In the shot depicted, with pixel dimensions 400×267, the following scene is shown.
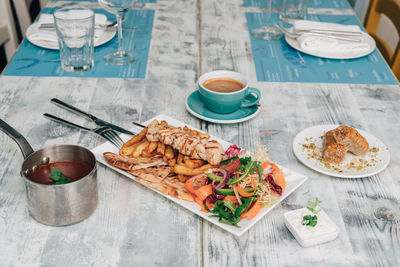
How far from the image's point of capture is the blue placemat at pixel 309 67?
1.71 meters

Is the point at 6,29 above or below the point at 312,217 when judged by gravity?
below

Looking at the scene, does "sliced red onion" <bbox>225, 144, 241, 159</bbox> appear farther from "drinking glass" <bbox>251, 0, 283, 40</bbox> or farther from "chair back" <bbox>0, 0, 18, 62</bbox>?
"chair back" <bbox>0, 0, 18, 62</bbox>

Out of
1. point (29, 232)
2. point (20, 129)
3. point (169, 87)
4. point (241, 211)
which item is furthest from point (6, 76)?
point (241, 211)

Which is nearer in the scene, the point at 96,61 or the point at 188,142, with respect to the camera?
the point at 188,142

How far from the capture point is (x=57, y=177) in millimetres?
986

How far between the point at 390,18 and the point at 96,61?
1564 millimetres

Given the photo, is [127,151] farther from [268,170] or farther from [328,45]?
[328,45]

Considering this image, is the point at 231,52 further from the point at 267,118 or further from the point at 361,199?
the point at 361,199

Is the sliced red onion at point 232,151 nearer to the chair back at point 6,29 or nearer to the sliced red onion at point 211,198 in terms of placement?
the sliced red onion at point 211,198

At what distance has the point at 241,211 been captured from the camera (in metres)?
1.00

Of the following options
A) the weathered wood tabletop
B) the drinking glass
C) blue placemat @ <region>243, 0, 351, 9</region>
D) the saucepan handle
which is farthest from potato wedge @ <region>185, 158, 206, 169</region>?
blue placemat @ <region>243, 0, 351, 9</region>

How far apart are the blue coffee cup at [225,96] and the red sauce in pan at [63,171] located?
495 millimetres

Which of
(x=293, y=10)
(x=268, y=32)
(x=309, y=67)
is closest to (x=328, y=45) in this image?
(x=309, y=67)

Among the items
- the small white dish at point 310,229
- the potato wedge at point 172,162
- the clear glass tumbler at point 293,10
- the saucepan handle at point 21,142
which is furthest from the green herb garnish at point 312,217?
the clear glass tumbler at point 293,10
